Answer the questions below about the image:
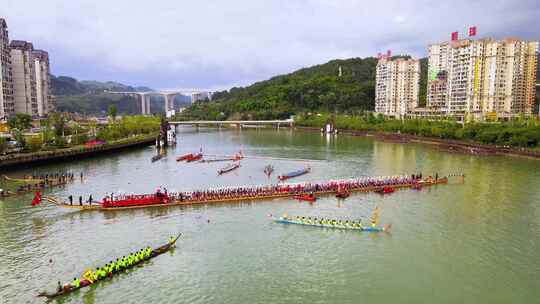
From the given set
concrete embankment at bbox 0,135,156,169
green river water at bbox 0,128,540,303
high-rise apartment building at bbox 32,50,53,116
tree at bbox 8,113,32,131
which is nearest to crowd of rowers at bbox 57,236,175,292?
green river water at bbox 0,128,540,303

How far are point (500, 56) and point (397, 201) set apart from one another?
64.1 metres

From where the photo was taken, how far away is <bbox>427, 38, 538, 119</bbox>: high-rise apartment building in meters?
80.6

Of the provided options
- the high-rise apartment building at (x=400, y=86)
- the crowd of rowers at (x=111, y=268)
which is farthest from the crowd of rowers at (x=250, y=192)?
the high-rise apartment building at (x=400, y=86)

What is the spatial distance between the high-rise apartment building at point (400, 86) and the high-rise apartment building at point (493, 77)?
790 inches

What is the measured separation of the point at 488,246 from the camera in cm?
2272

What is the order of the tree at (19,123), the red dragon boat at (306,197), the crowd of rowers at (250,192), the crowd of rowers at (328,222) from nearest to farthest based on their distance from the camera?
the crowd of rowers at (328,222)
the crowd of rowers at (250,192)
the red dragon boat at (306,197)
the tree at (19,123)

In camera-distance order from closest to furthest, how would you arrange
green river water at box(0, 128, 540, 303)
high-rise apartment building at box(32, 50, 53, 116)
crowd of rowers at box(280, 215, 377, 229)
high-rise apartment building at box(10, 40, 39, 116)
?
1. green river water at box(0, 128, 540, 303)
2. crowd of rowers at box(280, 215, 377, 229)
3. high-rise apartment building at box(10, 40, 39, 116)
4. high-rise apartment building at box(32, 50, 53, 116)

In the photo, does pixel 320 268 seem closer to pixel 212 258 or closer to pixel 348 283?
pixel 348 283

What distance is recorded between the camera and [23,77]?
82.9 m

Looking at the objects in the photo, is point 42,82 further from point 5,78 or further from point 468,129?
point 468,129

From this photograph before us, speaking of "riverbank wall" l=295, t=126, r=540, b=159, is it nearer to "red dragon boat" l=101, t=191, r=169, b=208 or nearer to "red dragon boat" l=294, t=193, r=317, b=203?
"red dragon boat" l=294, t=193, r=317, b=203

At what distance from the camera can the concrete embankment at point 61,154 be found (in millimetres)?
44875

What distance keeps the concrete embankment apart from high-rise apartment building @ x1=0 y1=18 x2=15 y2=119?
22.2 m

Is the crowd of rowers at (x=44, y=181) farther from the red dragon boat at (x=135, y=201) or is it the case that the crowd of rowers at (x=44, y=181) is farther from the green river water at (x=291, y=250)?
the red dragon boat at (x=135, y=201)
